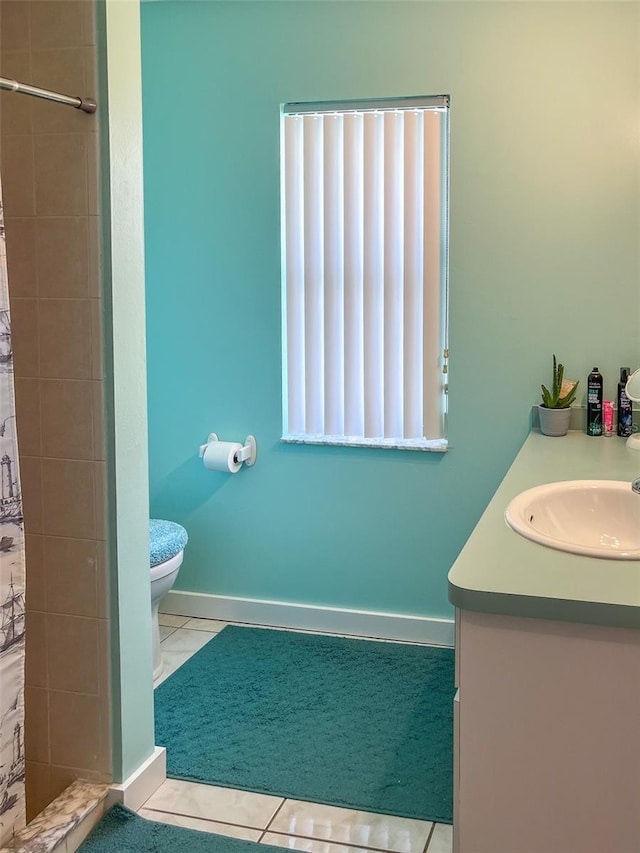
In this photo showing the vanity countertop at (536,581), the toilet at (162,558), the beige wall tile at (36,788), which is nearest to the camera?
the vanity countertop at (536,581)

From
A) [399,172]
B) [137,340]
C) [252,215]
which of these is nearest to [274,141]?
[252,215]

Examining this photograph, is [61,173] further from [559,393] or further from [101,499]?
[559,393]

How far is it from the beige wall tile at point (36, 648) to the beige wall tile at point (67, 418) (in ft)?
1.40

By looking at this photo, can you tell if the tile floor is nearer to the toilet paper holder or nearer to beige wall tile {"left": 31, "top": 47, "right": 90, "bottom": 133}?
the toilet paper holder

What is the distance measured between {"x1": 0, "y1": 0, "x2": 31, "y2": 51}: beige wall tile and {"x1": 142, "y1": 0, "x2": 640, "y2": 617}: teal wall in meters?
1.31

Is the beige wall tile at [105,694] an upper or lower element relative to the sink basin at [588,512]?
lower

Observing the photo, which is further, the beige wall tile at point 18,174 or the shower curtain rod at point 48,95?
the beige wall tile at point 18,174

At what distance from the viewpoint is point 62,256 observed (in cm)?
215

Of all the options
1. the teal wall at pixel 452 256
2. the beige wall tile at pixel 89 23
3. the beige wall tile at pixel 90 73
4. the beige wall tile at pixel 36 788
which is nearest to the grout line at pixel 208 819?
the beige wall tile at pixel 36 788

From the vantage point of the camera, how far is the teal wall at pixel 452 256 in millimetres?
3006

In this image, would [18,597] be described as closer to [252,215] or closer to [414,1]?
[252,215]

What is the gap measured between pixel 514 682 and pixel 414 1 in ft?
8.25

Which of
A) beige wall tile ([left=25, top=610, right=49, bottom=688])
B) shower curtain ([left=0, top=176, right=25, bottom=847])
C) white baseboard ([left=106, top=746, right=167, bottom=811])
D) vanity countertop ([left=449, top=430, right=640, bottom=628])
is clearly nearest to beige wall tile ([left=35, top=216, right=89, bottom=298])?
shower curtain ([left=0, top=176, right=25, bottom=847])

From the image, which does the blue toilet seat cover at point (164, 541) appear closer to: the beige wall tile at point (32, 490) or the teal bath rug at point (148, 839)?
the beige wall tile at point (32, 490)
